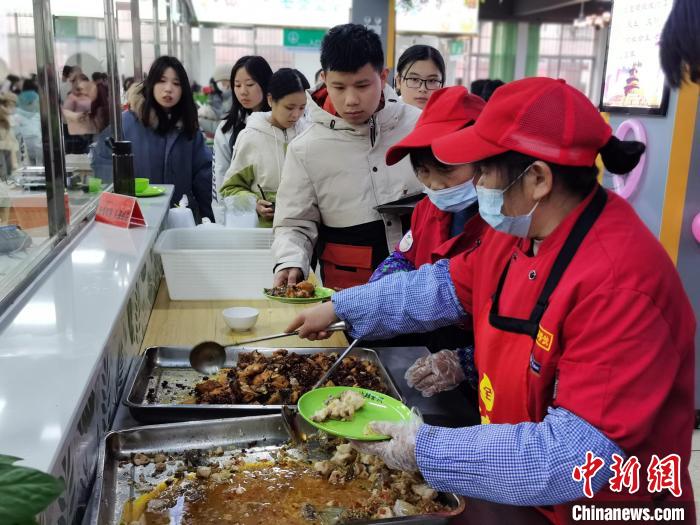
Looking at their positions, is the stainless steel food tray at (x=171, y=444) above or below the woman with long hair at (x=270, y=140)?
below

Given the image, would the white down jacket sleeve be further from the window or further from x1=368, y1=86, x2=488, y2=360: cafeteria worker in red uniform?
the window

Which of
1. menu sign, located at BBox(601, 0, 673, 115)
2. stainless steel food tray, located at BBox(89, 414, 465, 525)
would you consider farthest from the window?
stainless steel food tray, located at BBox(89, 414, 465, 525)

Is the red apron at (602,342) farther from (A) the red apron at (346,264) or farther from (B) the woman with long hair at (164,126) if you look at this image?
(B) the woman with long hair at (164,126)

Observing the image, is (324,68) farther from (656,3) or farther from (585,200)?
(656,3)

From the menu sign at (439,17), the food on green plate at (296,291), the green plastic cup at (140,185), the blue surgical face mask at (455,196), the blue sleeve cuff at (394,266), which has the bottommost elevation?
the food on green plate at (296,291)

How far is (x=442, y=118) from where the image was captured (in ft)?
5.68

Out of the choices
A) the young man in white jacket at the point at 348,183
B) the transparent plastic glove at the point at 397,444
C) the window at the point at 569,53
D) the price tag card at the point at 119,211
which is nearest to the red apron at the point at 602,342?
the transparent plastic glove at the point at 397,444

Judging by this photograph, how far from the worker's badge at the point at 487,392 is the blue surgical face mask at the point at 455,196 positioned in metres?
0.60

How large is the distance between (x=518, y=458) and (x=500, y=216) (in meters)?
Answer: 0.44

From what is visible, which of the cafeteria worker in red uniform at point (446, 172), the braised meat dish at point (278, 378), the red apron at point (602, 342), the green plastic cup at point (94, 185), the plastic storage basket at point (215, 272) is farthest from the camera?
the green plastic cup at point (94, 185)

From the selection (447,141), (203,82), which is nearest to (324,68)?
(447,141)

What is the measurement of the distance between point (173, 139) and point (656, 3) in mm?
3061

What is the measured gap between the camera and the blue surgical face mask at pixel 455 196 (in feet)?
5.84

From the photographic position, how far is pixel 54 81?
2119 millimetres
